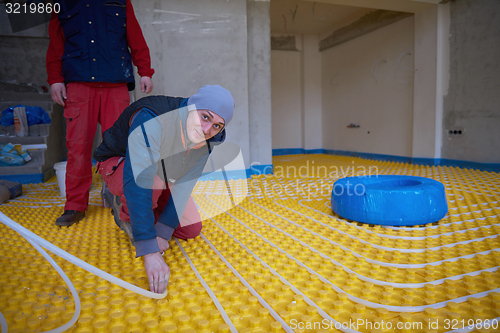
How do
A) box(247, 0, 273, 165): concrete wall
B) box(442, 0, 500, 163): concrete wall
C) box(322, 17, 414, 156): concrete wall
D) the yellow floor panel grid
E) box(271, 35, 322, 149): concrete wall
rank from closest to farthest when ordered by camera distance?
the yellow floor panel grid
box(442, 0, 500, 163): concrete wall
box(247, 0, 273, 165): concrete wall
box(322, 17, 414, 156): concrete wall
box(271, 35, 322, 149): concrete wall

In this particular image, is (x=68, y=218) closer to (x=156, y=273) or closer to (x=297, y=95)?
(x=156, y=273)

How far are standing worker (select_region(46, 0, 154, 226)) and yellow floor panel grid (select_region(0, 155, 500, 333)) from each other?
0.40 meters

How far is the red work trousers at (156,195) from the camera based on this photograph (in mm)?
1635

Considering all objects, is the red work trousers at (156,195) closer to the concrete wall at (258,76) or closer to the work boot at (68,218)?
the work boot at (68,218)

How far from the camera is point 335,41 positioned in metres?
7.51

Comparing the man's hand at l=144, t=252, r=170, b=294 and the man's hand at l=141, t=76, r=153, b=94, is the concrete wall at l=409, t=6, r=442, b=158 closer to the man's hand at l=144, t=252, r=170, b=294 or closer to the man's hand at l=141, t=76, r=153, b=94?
the man's hand at l=141, t=76, r=153, b=94

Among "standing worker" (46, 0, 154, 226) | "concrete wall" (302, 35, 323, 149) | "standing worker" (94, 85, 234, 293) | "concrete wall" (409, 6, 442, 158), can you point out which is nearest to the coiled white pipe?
"standing worker" (94, 85, 234, 293)

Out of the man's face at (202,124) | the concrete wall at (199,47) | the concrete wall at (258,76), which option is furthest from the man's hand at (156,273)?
the concrete wall at (258,76)

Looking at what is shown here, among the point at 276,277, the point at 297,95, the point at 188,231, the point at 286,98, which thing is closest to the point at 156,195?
the point at 188,231

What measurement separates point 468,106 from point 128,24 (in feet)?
16.2

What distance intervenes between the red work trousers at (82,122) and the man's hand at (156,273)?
143 cm

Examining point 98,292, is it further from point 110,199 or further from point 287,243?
point 287,243

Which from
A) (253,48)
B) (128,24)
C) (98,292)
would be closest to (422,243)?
(98,292)

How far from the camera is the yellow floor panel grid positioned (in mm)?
1072
